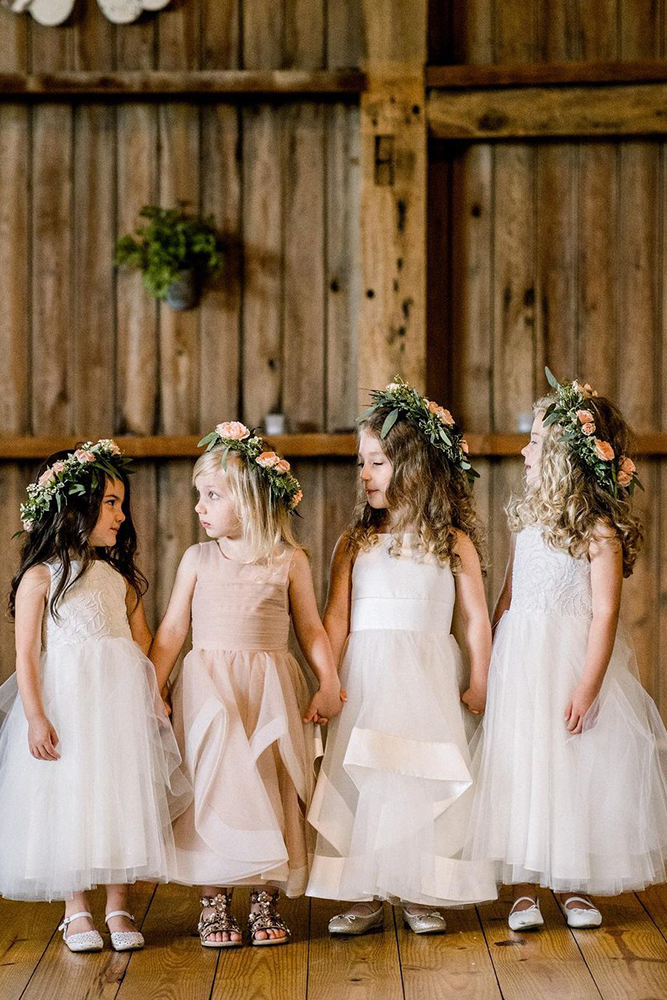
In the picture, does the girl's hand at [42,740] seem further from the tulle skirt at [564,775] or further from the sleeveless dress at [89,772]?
the tulle skirt at [564,775]

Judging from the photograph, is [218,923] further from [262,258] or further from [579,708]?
[262,258]

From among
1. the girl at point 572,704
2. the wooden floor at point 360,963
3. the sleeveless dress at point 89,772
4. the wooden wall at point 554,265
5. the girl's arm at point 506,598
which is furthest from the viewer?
the wooden wall at point 554,265

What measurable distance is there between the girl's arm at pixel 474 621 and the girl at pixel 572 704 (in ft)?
0.16

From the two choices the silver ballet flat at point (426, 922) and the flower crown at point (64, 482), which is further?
the flower crown at point (64, 482)

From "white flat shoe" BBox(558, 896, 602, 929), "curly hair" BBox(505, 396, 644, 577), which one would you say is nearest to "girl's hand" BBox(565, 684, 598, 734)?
"curly hair" BBox(505, 396, 644, 577)

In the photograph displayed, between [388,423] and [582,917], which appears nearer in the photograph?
[582,917]

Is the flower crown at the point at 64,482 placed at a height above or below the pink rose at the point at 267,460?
below

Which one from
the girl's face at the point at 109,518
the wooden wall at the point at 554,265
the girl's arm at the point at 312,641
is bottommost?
the girl's arm at the point at 312,641

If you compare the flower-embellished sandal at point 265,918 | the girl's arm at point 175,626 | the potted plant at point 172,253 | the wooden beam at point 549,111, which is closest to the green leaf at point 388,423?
the girl's arm at point 175,626

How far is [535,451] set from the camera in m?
2.88

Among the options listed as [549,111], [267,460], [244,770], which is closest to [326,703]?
[244,770]

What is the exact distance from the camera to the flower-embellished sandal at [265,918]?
255 cm

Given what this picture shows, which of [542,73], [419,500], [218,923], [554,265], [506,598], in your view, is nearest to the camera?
[218,923]

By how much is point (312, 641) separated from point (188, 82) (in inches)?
91.7
